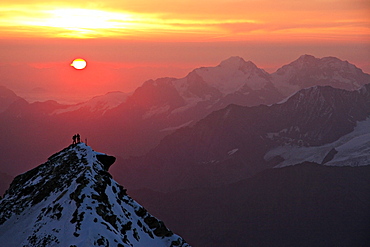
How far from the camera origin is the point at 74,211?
8525 cm

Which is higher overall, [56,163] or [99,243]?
[56,163]

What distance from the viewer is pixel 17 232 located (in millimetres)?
91562

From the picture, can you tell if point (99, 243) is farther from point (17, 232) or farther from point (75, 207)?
point (17, 232)

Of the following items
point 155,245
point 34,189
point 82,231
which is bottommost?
point 155,245

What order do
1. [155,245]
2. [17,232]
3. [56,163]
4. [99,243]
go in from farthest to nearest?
[56,163] < [155,245] < [17,232] < [99,243]

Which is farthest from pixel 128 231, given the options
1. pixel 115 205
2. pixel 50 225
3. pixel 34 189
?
pixel 34 189

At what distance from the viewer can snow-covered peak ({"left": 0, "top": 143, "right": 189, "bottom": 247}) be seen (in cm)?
8194

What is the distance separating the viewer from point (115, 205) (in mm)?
95312

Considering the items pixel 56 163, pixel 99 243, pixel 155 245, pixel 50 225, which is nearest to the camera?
pixel 99 243

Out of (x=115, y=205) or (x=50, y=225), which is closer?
(x=50, y=225)

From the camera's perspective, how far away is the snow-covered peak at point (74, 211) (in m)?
81.9

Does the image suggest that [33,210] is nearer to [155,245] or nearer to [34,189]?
[34,189]

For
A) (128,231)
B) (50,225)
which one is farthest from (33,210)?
(128,231)

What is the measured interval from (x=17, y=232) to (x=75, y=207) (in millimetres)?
12888
